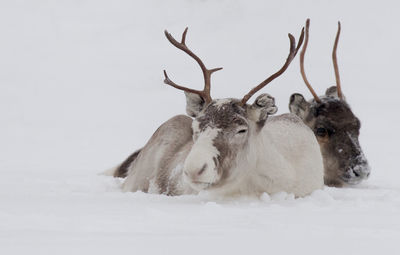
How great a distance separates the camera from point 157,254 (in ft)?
8.84

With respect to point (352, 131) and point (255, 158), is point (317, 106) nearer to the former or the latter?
point (352, 131)

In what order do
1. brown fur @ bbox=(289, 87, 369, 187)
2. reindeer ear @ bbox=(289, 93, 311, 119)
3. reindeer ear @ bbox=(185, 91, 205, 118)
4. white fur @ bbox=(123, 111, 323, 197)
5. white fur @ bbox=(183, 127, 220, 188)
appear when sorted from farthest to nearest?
reindeer ear @ bbox=(289, 93, 311, 119)
brown fur @ bbox=(289, 87, 369, 187)
reindeer ear @ bbox=(185, 91, 205, 118)
white fur @ bbox=(123, 111, 323, 197)
white fur @ bbox=(183, 127, 220, 188)

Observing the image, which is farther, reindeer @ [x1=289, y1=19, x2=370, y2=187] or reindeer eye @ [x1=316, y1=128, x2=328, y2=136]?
reindeer eye @ [x1=316, y1=128, x2=328, y2=136]

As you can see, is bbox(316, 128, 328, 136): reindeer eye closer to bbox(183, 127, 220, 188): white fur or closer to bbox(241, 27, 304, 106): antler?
bbox(241, 27, 304, 106): antler

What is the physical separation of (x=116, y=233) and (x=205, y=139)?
1.60 meters

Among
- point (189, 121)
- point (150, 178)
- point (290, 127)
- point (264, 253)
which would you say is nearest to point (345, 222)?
point (264, 253)

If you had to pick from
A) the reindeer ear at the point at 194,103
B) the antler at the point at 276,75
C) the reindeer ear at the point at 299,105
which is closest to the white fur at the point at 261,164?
the antler at the point at 276,75

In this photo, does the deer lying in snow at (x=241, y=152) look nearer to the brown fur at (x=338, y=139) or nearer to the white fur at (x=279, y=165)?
the white fur at (x=279, y=165)

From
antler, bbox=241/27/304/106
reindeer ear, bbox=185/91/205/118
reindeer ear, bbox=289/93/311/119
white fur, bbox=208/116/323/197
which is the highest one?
antler, bbox=241/27/304/106

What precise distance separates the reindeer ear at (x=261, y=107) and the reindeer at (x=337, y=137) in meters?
2.03

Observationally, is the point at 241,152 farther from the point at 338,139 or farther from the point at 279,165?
the point at 338,139

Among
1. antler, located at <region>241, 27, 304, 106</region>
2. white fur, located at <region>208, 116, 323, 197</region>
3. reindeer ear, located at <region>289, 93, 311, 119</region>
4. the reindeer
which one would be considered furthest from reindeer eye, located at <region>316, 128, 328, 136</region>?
antler, located at <region>241, 27, 304, 106</region>

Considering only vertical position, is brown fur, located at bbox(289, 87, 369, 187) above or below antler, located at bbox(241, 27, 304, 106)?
below

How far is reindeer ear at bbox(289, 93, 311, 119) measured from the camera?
7383mm
